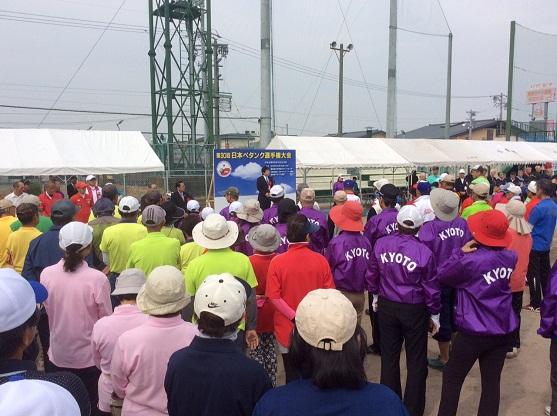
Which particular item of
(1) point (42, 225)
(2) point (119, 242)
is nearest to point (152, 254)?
(2) point (119, 242)

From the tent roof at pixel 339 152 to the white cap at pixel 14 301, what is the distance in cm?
1242

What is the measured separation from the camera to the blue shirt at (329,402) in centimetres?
147

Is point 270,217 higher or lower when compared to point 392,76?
lower

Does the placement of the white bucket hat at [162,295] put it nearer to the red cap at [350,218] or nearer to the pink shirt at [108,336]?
the pink shirt at [108,336]

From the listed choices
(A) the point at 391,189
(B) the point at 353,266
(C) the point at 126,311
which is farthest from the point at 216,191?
(C) the point at 126,311

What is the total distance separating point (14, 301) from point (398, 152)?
17.0m

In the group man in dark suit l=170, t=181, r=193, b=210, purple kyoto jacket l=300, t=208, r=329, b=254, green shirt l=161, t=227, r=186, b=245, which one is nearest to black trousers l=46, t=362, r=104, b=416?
green shirt l=161, t=227, r=186, b=245

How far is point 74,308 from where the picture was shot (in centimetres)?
307

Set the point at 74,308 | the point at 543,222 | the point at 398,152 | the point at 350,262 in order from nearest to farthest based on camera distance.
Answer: the point at 74,308
the point at 350,262
the point at 543,222
the point at 398,152

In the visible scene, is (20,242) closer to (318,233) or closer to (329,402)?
(318,233)

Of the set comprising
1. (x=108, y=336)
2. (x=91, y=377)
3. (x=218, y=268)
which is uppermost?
(x=218, y=268)

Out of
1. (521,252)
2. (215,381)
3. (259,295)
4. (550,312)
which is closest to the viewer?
(215,381)

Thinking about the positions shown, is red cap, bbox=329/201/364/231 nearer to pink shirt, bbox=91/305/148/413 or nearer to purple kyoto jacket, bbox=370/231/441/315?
purple kyoto jacket, bbox=370/231/441/315

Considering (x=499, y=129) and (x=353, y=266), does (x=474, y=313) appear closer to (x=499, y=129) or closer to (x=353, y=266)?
(x=353, y=266)
